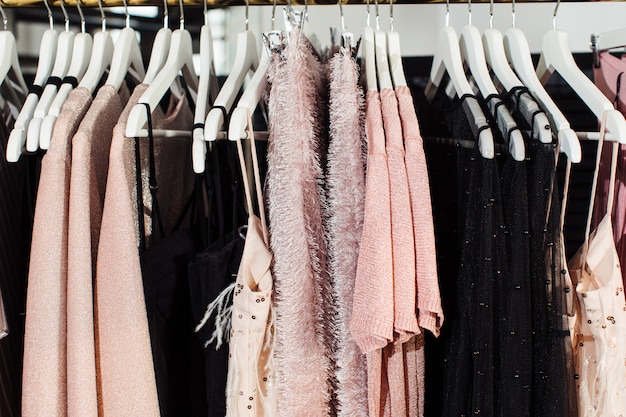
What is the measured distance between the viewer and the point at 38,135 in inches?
29.6

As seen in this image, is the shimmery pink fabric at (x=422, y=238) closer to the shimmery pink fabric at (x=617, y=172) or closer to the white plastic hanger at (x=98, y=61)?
the shimmery pink fabric at (x=617, y=172)

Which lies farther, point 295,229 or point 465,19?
point 465,19

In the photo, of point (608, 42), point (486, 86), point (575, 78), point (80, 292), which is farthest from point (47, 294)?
point (608, 42)

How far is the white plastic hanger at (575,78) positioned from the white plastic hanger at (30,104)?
2.51 ft

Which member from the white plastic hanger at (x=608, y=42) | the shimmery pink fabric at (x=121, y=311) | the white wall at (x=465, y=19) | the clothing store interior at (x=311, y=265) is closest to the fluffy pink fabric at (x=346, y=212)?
the clothing store interior at (x=311, y=265)

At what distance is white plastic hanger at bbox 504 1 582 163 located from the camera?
739 millimetres

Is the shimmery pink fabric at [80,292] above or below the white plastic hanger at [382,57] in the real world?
below

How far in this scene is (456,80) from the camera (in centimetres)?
87

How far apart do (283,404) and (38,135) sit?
0.47 m

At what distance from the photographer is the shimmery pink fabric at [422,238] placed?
70 cm

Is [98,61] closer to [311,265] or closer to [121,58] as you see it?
[121,58]

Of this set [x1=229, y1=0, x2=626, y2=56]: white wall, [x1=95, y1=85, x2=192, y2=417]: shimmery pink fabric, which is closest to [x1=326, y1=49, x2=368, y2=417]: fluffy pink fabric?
[x1=95, y1=85, x2=192, y2=417]: shimmery pink fabric

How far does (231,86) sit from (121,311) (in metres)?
0.35

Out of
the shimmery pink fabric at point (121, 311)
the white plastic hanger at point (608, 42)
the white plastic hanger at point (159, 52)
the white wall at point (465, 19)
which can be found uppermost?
the white wall at point (465, 19)
